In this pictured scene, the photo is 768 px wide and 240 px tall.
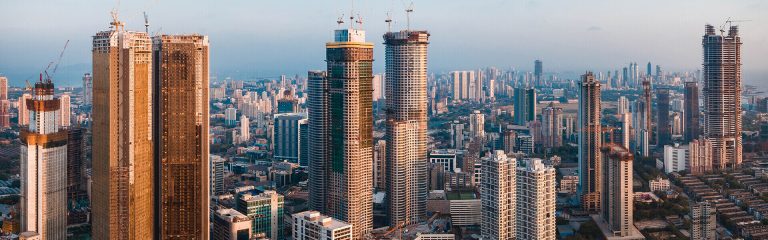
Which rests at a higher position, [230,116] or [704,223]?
[230,116]

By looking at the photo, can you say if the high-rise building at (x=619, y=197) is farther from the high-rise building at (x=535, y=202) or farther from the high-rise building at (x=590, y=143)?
the high-rise building at (x=535, y=202)

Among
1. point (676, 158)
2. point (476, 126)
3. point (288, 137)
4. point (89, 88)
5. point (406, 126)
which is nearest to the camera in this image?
point (89, 88)

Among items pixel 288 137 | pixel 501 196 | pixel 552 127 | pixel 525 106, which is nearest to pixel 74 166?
pixel 501 196

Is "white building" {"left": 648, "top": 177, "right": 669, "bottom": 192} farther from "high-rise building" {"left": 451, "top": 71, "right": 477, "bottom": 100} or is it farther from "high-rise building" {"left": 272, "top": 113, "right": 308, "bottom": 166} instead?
"high-rise building" {"left": 451, "top": 71, "right": 477, "bottom": 100}

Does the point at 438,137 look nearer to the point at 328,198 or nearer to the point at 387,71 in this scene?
the point at 387,71

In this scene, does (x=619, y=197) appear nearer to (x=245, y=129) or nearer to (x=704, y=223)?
(x=704, y=223)

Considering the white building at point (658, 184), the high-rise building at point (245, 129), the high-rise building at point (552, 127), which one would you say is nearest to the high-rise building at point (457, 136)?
the high-rise building at point (552, 127)

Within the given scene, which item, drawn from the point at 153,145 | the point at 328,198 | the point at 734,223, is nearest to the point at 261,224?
the point at 328,198
